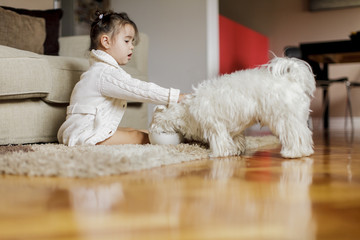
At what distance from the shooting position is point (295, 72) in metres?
1.44

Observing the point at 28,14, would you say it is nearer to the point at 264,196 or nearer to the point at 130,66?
the point at 130,66

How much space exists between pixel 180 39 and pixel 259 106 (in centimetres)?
181

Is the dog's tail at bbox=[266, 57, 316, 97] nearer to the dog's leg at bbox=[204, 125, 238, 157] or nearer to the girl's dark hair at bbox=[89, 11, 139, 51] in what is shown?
the dog's leg at bbox=[204, 125, 238, 157]

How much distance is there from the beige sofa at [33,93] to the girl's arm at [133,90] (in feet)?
1.06

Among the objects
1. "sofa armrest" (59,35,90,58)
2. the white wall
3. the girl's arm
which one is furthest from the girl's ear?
the white wall

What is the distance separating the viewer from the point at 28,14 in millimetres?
2598

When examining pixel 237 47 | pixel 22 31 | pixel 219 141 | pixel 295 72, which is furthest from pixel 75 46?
pixel 237 47

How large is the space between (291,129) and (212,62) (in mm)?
1731

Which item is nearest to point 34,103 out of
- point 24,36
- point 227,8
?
point 24,36

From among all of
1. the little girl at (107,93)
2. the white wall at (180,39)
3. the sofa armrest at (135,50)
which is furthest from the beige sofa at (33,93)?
the white wall at (180,39)

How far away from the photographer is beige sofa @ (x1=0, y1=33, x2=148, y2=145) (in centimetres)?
173

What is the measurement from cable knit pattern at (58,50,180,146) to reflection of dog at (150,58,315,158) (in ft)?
0.76

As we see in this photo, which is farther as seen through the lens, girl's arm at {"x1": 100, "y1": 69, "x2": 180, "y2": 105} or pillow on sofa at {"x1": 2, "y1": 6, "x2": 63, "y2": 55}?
pillow on sofa at {"x1": 2, "y1": 6, "x2": 63, "y2": 55}

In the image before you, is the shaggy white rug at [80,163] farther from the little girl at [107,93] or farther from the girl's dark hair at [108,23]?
the girl's dark hair at [108,23]
